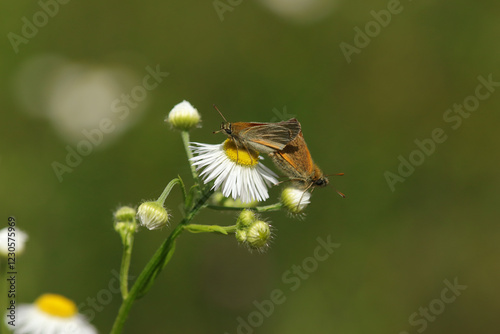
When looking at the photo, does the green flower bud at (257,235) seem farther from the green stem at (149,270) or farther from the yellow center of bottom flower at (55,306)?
the yellow center of bottom flower at (55,306)

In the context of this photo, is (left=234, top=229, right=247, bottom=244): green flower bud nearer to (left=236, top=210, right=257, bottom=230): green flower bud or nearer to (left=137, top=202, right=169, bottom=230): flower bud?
(left=236, top=210, right=257, bottom=230): green flower bud

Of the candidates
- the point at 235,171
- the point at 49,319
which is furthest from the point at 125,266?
the point at 235,171

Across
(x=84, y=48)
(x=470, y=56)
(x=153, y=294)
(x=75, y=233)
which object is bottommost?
(x=153, y=294)

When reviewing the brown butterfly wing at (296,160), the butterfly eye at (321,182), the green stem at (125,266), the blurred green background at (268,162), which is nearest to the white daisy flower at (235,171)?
the brown butterfly wing at (296,160)

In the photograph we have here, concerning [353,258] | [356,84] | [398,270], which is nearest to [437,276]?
[398,270]

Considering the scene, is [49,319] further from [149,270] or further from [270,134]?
[270,134]

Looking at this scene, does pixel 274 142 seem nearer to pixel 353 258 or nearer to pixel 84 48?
pixel 353 258

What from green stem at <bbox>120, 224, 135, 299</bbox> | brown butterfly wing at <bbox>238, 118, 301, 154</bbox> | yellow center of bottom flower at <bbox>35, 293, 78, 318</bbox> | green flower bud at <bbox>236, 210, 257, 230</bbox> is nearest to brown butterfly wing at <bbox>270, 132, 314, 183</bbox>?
brown butterfly wing at <bbox>238, 118, 301, 154</bbox>
